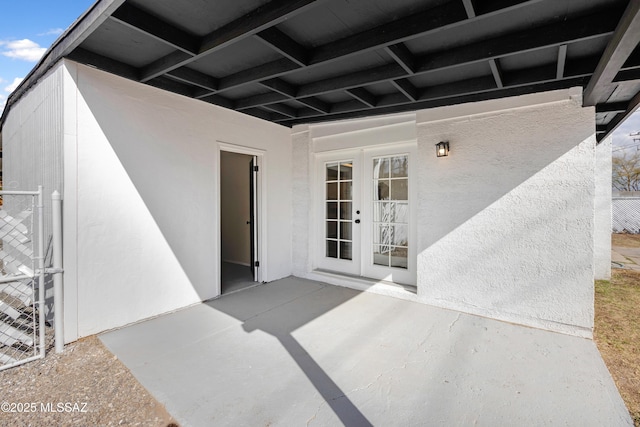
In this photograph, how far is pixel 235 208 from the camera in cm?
699

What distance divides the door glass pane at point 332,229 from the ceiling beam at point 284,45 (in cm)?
300

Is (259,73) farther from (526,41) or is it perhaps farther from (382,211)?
(382,211)

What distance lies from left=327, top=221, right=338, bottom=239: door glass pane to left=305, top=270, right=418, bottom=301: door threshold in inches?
25.3

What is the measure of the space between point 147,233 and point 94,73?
70.4 inches

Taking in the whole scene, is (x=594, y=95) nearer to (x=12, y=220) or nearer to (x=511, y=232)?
(x=511, y=232)

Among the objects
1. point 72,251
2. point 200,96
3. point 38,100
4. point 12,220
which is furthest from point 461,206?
point 38,100

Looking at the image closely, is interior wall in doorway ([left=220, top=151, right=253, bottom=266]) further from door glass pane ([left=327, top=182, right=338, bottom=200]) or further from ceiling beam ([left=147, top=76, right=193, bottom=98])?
ceiling beam ([left=147, top=76, right=193, bottom=98])

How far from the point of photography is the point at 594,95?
2875mm

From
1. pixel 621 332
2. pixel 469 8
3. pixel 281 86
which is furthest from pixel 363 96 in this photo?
pixel 621 332

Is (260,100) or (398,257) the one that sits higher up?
(260,100)

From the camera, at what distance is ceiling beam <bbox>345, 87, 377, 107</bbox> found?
147 inches

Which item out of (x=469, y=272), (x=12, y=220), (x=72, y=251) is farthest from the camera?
(x=469, y=272)

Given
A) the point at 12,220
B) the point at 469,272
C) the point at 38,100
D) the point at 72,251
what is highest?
the point at 38,100

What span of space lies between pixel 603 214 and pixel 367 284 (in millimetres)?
4730
